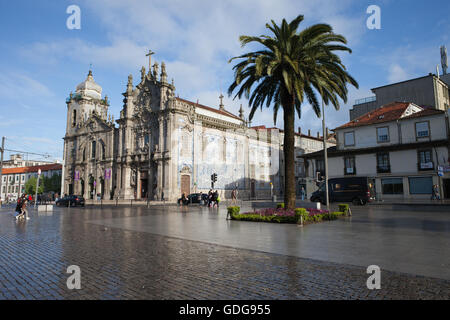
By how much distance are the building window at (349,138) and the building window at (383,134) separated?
287 centimetres

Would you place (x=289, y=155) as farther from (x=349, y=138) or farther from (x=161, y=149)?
(x=161, y=149)

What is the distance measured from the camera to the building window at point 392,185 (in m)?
32.8

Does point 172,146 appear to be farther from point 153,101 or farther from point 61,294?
point 61,294

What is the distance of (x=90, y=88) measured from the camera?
214 ft

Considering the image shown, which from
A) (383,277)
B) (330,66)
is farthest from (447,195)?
(383,277)

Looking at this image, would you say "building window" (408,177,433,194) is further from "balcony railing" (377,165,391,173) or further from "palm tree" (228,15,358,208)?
"palm tree" (228,15,358,208)

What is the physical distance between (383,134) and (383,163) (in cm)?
337

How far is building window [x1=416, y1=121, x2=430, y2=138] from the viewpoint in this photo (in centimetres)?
3165

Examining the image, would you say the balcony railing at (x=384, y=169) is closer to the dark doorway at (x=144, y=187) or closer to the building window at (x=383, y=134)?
the building window at (x=383, y=134)

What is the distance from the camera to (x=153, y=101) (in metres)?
47.4

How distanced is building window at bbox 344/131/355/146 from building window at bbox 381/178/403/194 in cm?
579

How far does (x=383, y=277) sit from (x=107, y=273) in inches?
214

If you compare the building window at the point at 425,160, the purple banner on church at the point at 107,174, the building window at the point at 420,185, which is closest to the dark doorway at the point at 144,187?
the purple banner on church at the point at 107,174

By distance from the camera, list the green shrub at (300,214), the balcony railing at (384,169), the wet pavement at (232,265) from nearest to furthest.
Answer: the wet pavement at (232,265) < the green shrub at (300,214) < the balcony railing at (384,169)
